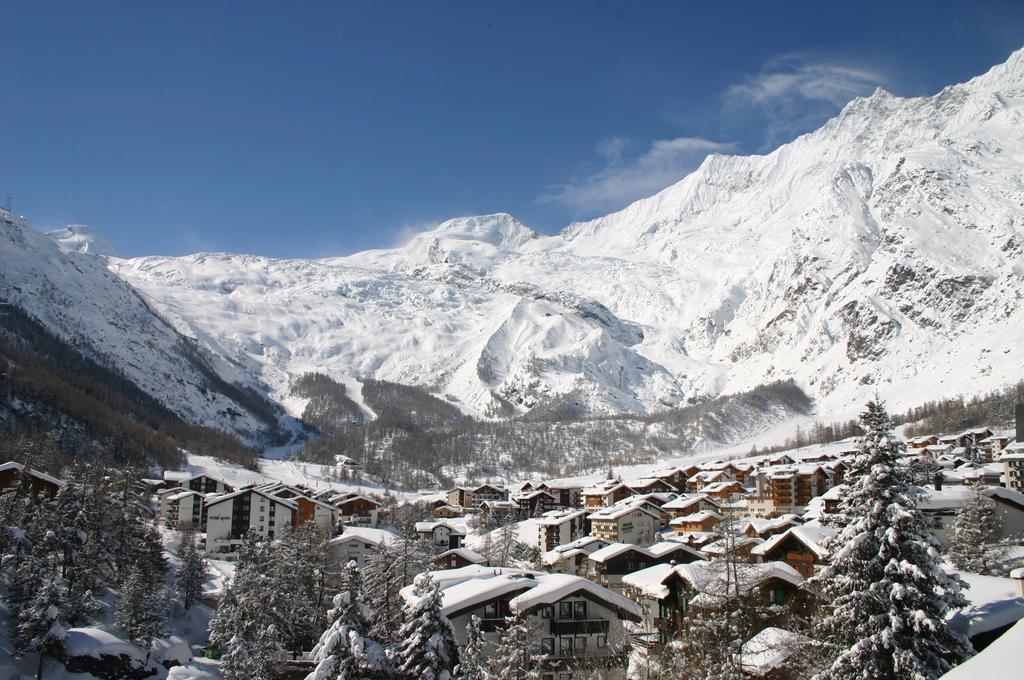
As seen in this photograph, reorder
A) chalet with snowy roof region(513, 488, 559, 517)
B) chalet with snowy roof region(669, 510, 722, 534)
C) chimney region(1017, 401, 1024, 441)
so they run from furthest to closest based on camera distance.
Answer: chalet with snowy roof region(513, 488, 559, 517)
chimney region(1017, 401, 1024, 441)
chalet with snowy roof region(669, 510, 722, 534)

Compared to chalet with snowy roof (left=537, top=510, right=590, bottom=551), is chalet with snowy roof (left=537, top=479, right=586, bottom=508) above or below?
above

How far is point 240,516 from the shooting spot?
265 feet

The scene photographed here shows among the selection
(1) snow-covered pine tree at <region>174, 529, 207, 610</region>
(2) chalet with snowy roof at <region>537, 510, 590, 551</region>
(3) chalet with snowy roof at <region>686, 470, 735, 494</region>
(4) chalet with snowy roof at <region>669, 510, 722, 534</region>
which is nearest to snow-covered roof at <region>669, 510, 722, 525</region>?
(4) chalet with snowy roof at <region>669, 510, 722, 534</region>

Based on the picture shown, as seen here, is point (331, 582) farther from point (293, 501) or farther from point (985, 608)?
point (985, 608)

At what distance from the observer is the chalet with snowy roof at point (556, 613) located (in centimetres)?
3064

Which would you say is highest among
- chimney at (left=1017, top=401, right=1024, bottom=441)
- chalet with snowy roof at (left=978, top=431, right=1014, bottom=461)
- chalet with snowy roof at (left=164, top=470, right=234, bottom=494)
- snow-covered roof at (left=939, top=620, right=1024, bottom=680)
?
chimney at (left=1017, top=401, right=1024, bottom=441)

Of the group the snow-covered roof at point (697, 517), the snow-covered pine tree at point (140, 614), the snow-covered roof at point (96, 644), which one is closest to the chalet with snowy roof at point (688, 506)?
the snow-covered roof at point (697, 517)

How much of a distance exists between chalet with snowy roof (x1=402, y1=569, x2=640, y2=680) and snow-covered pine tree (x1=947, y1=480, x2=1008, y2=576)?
62.7ft

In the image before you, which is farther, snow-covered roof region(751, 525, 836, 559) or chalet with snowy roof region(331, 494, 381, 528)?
chalet with snowy roof region(331, 494, 381, 528)

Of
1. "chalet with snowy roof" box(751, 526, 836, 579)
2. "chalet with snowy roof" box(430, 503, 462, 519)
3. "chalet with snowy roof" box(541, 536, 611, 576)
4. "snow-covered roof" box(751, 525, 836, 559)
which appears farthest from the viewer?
"chalet with snowy roof" box(430, 503, 462, 519)

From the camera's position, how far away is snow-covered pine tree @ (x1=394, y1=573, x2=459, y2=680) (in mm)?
23062

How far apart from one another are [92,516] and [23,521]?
12.1 ft

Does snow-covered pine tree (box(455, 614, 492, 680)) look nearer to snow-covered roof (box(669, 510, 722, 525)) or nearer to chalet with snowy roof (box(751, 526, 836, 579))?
chalet with snowy roof (box(751, 526, 836, 579))

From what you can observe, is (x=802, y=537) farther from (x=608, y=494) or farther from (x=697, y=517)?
(x=608, y=494)
